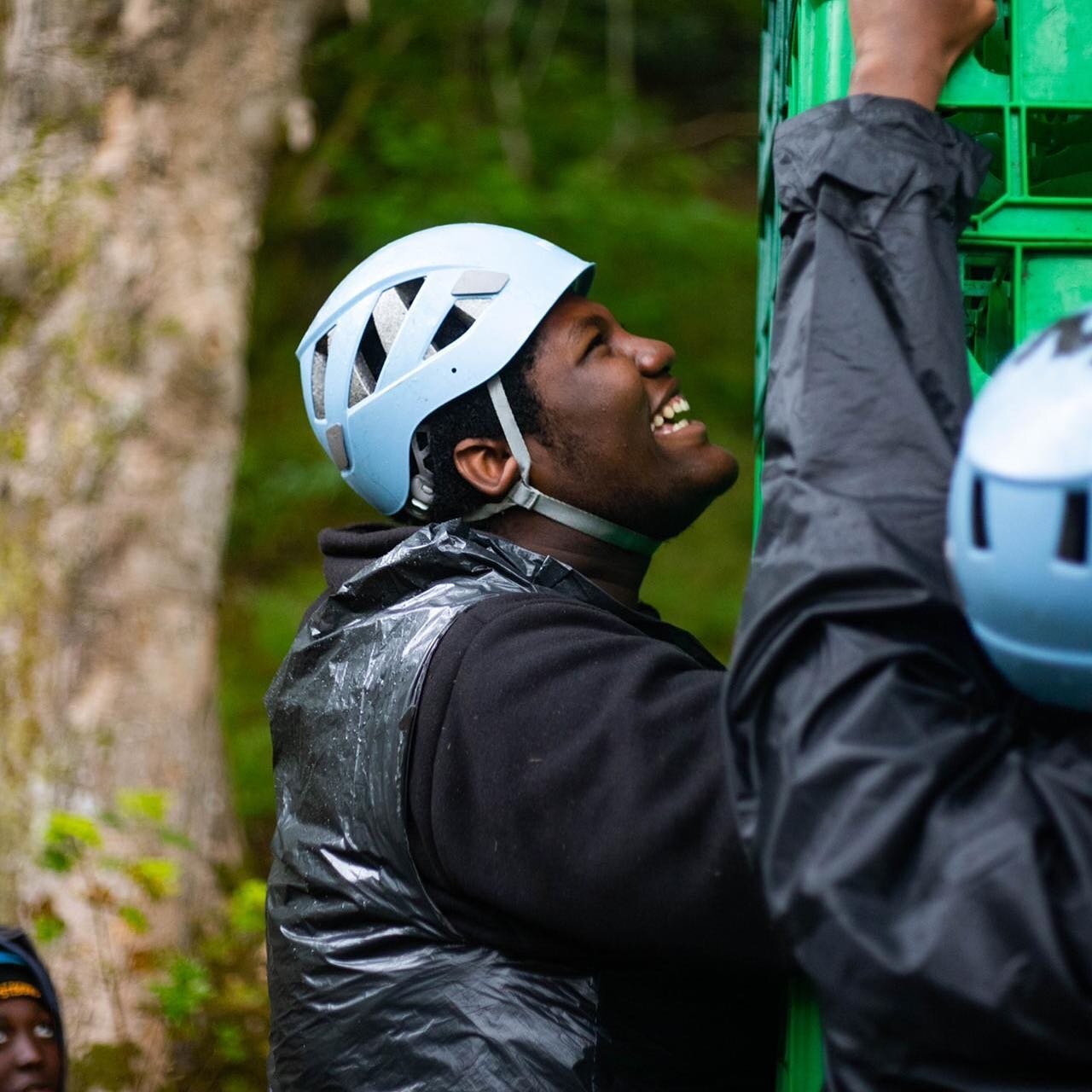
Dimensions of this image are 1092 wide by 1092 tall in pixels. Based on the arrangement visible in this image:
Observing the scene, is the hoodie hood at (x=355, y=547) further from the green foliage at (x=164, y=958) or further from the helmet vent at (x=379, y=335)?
the green foliage at (x=164, y=958)

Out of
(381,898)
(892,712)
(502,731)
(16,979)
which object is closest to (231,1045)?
(16,979)

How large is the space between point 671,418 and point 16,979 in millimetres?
2192

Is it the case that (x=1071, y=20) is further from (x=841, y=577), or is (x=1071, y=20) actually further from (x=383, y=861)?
(x=383, y=861)

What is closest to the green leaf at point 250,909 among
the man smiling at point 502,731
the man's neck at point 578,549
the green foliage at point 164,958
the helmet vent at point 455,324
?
the green foliage at point 164,958

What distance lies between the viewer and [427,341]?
2.37 m

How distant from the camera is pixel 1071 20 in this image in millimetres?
1747

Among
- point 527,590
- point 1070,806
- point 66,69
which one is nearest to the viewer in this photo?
point 1070,806

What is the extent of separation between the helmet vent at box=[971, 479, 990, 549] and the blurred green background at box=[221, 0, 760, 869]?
6.94m

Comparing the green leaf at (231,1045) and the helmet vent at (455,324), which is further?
the green leaf at (231,1045)

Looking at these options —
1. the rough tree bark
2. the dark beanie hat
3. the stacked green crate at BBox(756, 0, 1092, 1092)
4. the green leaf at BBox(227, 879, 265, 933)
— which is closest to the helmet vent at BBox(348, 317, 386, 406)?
the stacked green crate at BBox(756, 0, 1092, 1092)

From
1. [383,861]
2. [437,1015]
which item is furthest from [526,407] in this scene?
[437,1015]

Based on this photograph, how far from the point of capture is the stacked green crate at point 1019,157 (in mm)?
1721

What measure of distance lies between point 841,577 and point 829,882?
10.9 inches

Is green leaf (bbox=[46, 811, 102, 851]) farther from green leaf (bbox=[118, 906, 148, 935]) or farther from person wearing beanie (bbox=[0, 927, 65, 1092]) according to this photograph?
person wearing beanie (bbox=[0, 927, 65, 1092])
